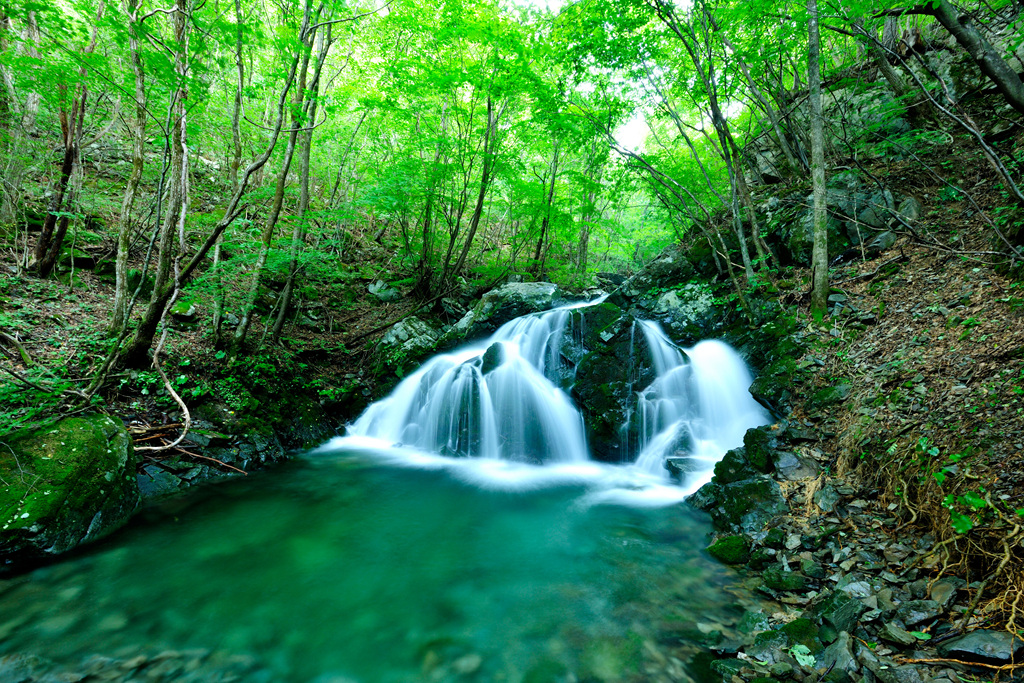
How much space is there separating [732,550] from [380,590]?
362 centimetres

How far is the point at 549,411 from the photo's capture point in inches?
324

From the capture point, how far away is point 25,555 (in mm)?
3748

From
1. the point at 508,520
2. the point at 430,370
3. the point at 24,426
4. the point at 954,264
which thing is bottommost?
the point at 508,520

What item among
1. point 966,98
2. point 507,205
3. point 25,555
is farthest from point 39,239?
point 966,98

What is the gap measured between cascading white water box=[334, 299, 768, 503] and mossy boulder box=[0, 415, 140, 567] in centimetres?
464

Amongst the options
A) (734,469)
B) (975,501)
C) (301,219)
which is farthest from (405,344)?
(975,501)

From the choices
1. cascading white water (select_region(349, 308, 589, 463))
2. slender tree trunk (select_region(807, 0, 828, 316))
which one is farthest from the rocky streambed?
cascading white water (select_region(349, 308, 589, 463))

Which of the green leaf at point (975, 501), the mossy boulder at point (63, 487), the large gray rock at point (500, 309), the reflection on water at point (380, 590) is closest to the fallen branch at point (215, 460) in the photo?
the reflection on water at point (380, 590)

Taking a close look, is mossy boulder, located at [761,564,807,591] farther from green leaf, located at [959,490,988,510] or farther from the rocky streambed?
green leaf, located at [959,490,988,510]

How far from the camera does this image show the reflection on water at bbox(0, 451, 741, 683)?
9.91ft

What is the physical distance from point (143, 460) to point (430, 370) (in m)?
5.25

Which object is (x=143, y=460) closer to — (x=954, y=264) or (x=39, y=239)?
(x=39, y=239)

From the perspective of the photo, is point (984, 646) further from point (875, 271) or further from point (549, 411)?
point (549, 411)

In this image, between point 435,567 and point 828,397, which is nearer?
point 435,567
